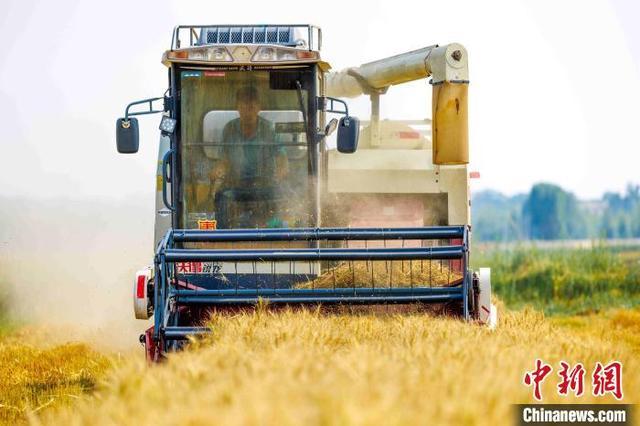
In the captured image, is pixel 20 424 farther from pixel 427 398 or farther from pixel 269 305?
pixel 427 398

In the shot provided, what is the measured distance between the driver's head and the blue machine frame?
145 centimetres

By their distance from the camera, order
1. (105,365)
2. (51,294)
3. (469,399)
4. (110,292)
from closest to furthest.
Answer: (469,399)
(105,365)
(110,292)
(51,294)

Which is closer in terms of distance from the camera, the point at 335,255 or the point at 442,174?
the point at 335,255

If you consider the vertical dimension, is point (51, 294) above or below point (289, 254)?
below

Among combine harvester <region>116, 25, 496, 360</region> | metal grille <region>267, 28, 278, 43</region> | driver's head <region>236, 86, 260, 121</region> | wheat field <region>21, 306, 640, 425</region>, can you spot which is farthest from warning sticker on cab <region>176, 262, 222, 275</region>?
metal grille <region>267, 28, 278, 43</region>

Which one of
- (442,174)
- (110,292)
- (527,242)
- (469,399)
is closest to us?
(469,399)

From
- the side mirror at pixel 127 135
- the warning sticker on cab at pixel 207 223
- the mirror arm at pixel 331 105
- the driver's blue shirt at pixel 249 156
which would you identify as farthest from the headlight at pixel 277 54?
the warning sticker on cab at pixel 207 223

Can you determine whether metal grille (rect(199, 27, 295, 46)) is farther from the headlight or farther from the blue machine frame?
the blue machine frame

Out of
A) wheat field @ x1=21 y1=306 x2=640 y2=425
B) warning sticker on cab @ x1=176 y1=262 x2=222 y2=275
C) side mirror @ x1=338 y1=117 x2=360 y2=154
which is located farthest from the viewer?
side mirror @ x1=338 y1=117 x2=360 y2=154

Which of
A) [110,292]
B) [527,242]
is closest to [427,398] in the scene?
[110,292]

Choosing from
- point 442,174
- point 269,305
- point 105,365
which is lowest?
point 105,365

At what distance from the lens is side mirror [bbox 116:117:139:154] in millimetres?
9586

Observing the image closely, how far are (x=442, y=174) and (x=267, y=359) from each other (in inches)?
246

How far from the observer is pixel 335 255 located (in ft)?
27.7
